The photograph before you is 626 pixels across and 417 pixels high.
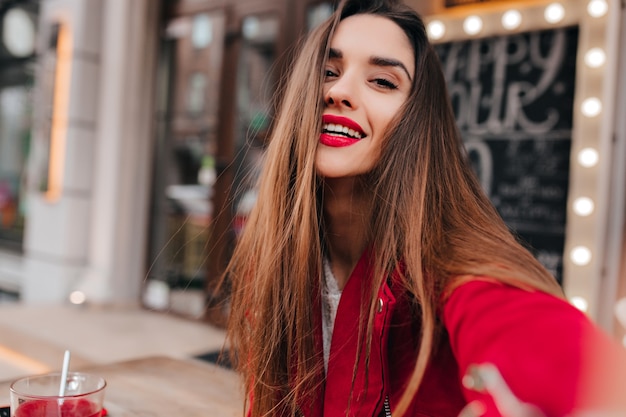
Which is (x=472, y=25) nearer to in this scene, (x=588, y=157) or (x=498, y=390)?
(x=588, y=157)

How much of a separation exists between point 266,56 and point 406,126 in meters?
2.99

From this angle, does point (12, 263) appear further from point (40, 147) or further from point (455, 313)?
point (455, 313)

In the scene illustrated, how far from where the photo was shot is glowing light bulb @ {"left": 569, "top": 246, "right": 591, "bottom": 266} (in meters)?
2.25

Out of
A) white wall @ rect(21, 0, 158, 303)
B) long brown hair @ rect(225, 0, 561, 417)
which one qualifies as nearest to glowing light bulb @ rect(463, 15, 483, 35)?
long brown hair @ rect(225, 0, 561, 417)

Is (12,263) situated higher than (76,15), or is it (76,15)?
(76,15)

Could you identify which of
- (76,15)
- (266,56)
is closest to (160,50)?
(76,15)

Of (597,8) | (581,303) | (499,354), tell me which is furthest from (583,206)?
(499,354)

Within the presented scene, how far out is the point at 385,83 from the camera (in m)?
1.05

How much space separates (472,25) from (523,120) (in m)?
0.52

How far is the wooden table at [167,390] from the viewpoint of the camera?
3.29ft

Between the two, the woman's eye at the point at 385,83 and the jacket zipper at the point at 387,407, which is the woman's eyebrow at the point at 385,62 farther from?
the jacket zipper at the point at 387,407

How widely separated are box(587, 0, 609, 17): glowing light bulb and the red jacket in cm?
197

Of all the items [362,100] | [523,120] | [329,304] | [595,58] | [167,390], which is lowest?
[167,390]

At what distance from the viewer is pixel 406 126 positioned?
0.99 metres
